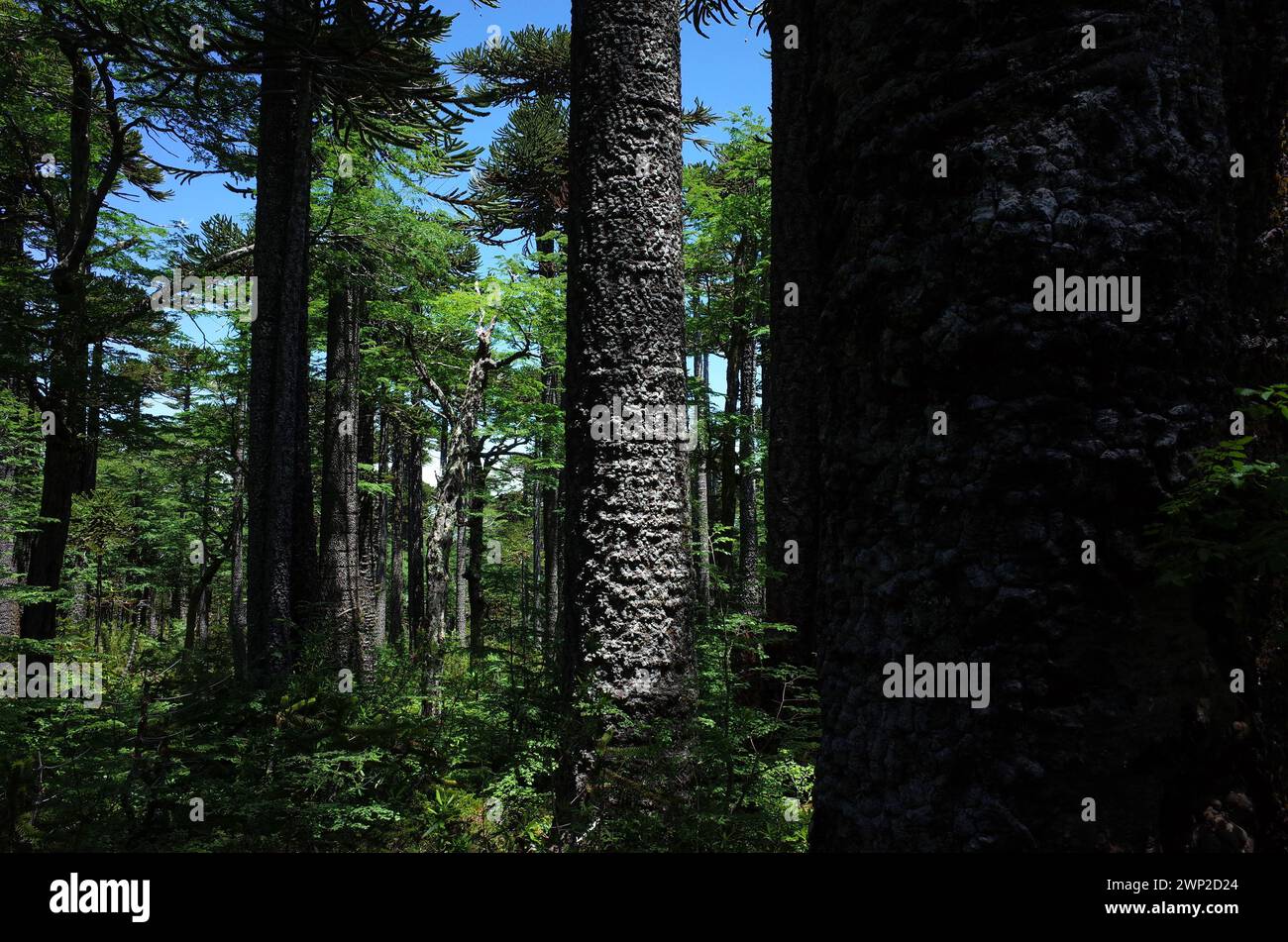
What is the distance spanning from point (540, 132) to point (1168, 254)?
2022cm

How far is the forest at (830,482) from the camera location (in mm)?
1410

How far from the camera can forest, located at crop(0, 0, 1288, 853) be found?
1.41 meters

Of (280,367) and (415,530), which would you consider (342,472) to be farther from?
(415,530)

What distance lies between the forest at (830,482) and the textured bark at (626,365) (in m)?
0.03

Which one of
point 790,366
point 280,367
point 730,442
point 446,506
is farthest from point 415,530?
point 790,366

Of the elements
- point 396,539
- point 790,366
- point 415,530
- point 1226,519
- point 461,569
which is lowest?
point 461,569

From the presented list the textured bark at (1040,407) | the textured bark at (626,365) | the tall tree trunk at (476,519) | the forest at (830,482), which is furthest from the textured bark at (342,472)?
the textured bark at (1040,407)

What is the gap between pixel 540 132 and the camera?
19.2 m

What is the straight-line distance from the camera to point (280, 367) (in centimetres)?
927

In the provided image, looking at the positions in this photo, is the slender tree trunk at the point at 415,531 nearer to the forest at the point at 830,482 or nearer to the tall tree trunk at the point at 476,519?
the tall tree trunk at the point at 476,519

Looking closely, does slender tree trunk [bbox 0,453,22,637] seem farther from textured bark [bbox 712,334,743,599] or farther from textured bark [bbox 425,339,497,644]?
textured bark [bbox 712,334,743,599]

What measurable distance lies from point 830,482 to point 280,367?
928 centimetres

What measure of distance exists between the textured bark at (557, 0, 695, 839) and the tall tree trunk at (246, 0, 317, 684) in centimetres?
611

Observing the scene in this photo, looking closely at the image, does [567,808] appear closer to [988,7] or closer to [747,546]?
[988,7]
